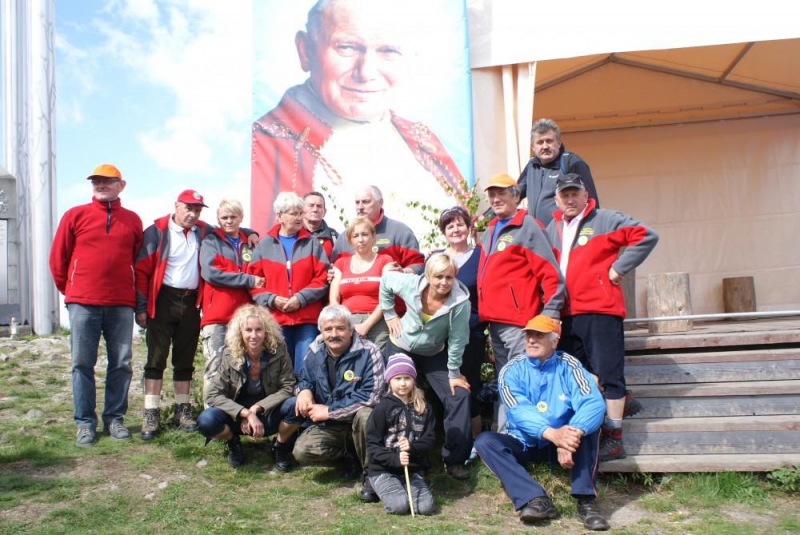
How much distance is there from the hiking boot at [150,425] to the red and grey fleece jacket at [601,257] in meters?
2.77

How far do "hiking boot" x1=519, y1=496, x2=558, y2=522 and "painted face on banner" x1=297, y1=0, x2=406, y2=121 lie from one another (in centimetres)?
430

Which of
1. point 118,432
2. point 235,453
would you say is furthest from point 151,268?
point 235,453

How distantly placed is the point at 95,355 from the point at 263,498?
164 cm

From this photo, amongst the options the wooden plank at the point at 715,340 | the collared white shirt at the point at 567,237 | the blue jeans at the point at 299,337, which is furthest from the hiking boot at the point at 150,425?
the wooden plank at the point at 715,340

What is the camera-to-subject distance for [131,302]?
14.3 ft

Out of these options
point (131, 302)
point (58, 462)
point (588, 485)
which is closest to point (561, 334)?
point (588, 485)

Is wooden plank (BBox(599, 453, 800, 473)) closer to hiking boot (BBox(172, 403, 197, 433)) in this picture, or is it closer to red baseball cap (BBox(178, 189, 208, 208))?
hiking boot (BBox(172, 403, 197, 433))

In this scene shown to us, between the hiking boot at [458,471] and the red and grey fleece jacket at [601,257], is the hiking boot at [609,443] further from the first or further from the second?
the hiking boot at [458,471]

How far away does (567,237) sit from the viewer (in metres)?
3.91

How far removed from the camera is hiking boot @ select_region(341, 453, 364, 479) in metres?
3.91

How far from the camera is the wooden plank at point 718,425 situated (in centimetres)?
388

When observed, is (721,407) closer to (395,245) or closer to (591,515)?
(591,515)

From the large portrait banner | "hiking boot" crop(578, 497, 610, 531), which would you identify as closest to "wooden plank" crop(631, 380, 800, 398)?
"hiking boot" crop(578, 497, 610, 531)

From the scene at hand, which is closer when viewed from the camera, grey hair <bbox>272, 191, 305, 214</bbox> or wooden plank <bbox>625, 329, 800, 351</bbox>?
grey hair <bbox>272, 191, 305, 214</bbox>
